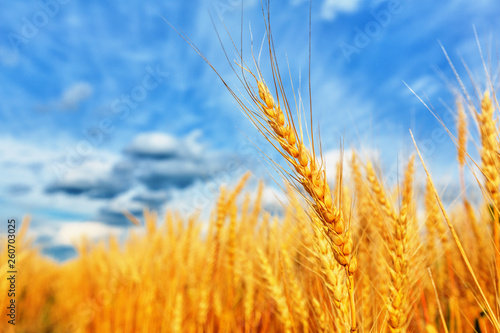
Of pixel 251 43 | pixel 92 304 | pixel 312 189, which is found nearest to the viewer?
pixel 312 189

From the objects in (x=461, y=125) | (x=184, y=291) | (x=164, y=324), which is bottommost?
(x=164, y=324)

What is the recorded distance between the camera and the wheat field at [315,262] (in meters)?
1.10

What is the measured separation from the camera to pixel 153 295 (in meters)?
3.26

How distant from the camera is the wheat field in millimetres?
1096

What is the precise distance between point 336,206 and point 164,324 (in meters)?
2.59

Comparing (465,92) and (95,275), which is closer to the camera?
(465,92)

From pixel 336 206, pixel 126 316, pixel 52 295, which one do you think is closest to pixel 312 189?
pixel 336 206

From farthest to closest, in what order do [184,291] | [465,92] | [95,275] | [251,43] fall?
[95,275] < [184,291] < [465,92] < [251,43]

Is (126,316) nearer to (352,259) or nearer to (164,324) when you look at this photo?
(164,324)

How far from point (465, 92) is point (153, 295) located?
2.95 meters

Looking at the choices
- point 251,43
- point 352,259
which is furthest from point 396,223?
point 251,43

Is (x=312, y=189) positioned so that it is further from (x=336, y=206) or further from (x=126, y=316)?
(x=126, y=316)

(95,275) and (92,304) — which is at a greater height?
(95,275)

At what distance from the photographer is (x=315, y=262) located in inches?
50.9
